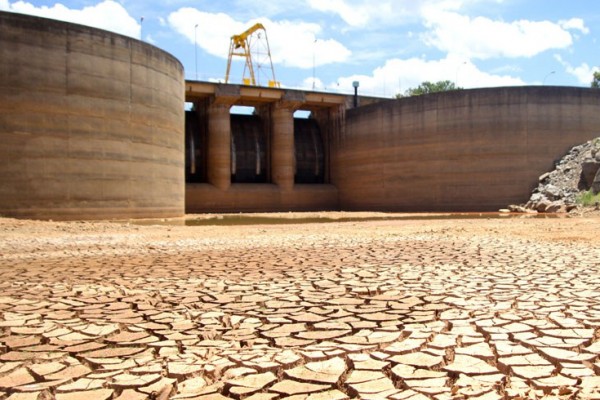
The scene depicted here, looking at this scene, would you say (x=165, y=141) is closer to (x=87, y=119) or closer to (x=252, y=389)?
(x=87, y=119)

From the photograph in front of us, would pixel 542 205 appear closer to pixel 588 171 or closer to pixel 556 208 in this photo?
pixel 556 208

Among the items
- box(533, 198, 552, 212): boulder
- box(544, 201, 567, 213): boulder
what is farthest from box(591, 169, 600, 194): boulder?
box(533, 198, 552, 212): boulder

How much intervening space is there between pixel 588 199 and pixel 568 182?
2487 millimetres

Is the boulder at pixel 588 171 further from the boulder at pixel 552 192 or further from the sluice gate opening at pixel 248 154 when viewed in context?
the sluice gate opening at pixel 248 154

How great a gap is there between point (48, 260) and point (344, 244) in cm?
482

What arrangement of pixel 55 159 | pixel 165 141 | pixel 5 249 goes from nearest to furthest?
pixel 5 249 < pixel 55 159 < pixel 165 141

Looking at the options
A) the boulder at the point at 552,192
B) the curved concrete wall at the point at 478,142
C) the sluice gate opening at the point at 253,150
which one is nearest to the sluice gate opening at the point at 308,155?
the sluice gate opening at the point at 253,150

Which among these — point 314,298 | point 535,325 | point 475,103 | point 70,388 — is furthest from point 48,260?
point 475,103

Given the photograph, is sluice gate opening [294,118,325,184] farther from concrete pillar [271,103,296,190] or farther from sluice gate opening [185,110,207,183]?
sluice gate opening [185,110,207,183]

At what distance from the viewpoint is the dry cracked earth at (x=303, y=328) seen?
8.45 feet

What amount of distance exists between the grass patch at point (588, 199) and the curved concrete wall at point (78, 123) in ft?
58.2

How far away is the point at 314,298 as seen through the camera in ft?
15.1

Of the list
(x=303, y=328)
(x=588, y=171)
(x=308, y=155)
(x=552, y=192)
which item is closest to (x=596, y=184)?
(x=588, y=171)

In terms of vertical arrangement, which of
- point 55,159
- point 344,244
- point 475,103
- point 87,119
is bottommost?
point 344,244
